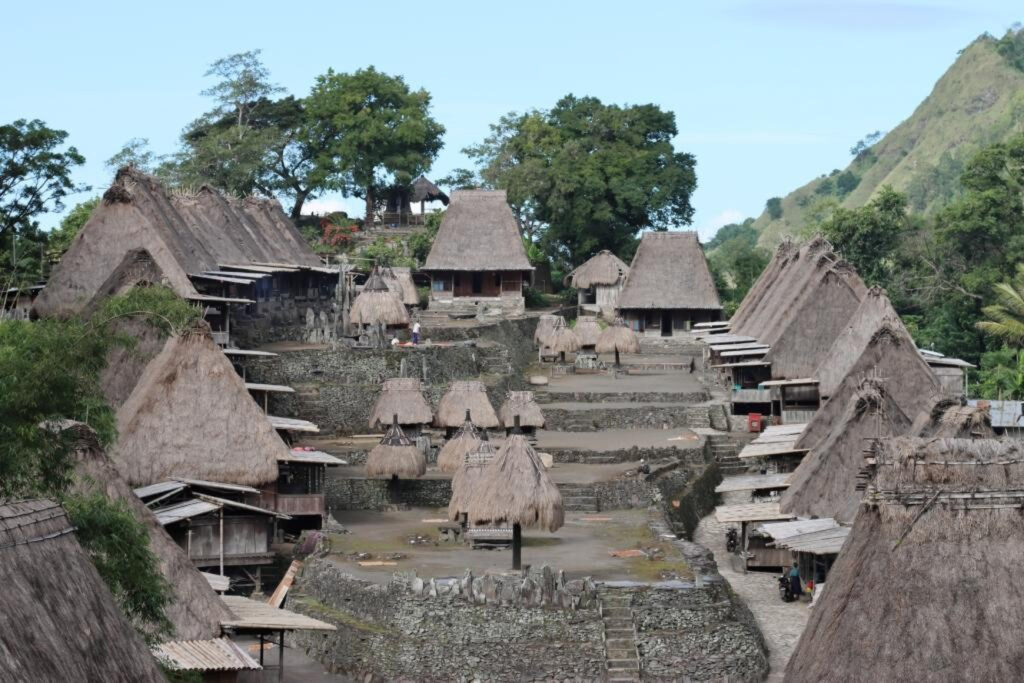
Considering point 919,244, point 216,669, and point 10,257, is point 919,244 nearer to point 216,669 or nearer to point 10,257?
point 10,257

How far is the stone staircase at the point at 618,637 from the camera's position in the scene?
29.9 m

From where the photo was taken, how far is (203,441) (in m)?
35.3

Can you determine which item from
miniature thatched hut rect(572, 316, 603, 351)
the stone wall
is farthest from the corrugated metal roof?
miniature thatched hut rect(572, 316, 603, 351)

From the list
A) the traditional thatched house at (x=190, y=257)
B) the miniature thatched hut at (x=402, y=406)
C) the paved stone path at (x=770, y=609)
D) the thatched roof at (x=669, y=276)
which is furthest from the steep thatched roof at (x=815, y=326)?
the thatched roof at (x=669, y=276)

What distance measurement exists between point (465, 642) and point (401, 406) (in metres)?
14.7

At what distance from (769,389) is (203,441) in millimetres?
20152

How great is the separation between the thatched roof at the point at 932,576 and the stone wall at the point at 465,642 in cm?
990

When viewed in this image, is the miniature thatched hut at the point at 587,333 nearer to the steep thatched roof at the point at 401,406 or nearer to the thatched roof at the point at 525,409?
Answer: the thatched roof at the point at 525,409

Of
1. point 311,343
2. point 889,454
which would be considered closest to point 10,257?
point 311,343

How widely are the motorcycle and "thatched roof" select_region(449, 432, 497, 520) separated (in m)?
5.94

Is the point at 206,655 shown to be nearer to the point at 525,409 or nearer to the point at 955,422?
the point at 955,422

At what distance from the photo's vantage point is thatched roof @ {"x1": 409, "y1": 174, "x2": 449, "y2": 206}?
7612 cm

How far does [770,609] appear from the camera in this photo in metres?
34.4

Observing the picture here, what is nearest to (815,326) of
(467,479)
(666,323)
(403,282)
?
(403,282)
